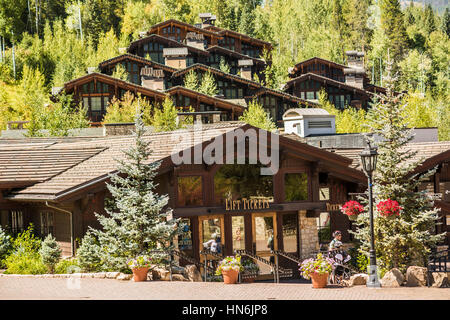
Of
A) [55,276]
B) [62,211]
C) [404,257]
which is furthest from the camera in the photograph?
[62,211]

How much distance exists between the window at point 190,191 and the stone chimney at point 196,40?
185 ft

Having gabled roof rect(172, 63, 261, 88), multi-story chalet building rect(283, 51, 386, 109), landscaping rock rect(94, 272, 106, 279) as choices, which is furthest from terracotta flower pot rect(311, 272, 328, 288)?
multi-story chalet building rect(283, 51, 386, 109)

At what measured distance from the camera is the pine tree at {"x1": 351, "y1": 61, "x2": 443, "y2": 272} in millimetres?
21922

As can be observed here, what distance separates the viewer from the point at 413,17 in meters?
146

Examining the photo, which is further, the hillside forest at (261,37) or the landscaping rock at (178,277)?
the hillside forest at (261,37)

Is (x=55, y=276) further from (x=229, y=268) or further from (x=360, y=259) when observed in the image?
(x=360, y=259)

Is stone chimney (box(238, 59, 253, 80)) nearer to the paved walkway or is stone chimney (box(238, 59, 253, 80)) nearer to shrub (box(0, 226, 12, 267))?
shrub (box(0, 226, 12, 267))

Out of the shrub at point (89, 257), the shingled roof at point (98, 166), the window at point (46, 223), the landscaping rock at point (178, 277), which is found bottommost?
the landscaping rock at point (178, 277)

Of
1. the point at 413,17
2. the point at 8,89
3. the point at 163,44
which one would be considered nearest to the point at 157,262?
the point at 8,89

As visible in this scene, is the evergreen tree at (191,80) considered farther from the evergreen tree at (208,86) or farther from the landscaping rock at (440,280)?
the landscaping rock at (440,280)

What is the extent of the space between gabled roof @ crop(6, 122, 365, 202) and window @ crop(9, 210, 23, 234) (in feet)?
3.50

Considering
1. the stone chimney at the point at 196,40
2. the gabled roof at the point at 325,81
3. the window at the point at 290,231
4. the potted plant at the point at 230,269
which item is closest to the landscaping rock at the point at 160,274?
the potted plant at the point at 230,269

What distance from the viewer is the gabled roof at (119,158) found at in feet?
74.8

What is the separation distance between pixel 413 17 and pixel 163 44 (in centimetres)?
8389
